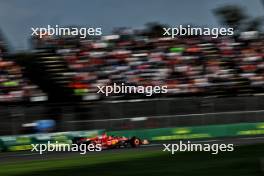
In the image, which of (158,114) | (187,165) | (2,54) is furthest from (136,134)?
(187,165)

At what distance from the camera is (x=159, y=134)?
62.8 ft

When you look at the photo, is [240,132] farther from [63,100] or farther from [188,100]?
[63,100]

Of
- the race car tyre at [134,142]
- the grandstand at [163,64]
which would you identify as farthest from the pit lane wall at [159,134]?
the grandstand at [163,64]

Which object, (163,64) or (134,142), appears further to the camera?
(163,64)

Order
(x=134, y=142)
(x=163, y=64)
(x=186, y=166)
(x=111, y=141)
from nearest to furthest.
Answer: (x=186, y=166) < (x=111, y=141) < (x=134, y=142) < (x=163, y=64)

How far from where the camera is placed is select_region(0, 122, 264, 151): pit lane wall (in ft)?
56.3

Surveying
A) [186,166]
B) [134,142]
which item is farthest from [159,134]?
[186,166]

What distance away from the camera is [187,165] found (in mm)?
6035

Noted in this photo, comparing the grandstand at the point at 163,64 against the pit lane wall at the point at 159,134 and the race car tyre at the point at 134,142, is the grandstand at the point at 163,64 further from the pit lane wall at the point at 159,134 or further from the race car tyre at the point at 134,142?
the pit lane wall at the point at 159,134

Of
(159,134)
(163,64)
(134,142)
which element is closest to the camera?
(134,142)

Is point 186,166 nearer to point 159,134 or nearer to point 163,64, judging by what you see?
point 163,64

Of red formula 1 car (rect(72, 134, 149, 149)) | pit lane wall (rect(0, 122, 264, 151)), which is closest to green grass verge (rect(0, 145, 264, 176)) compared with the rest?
red formula 1 car (rect(72, 134, 149, 149))
